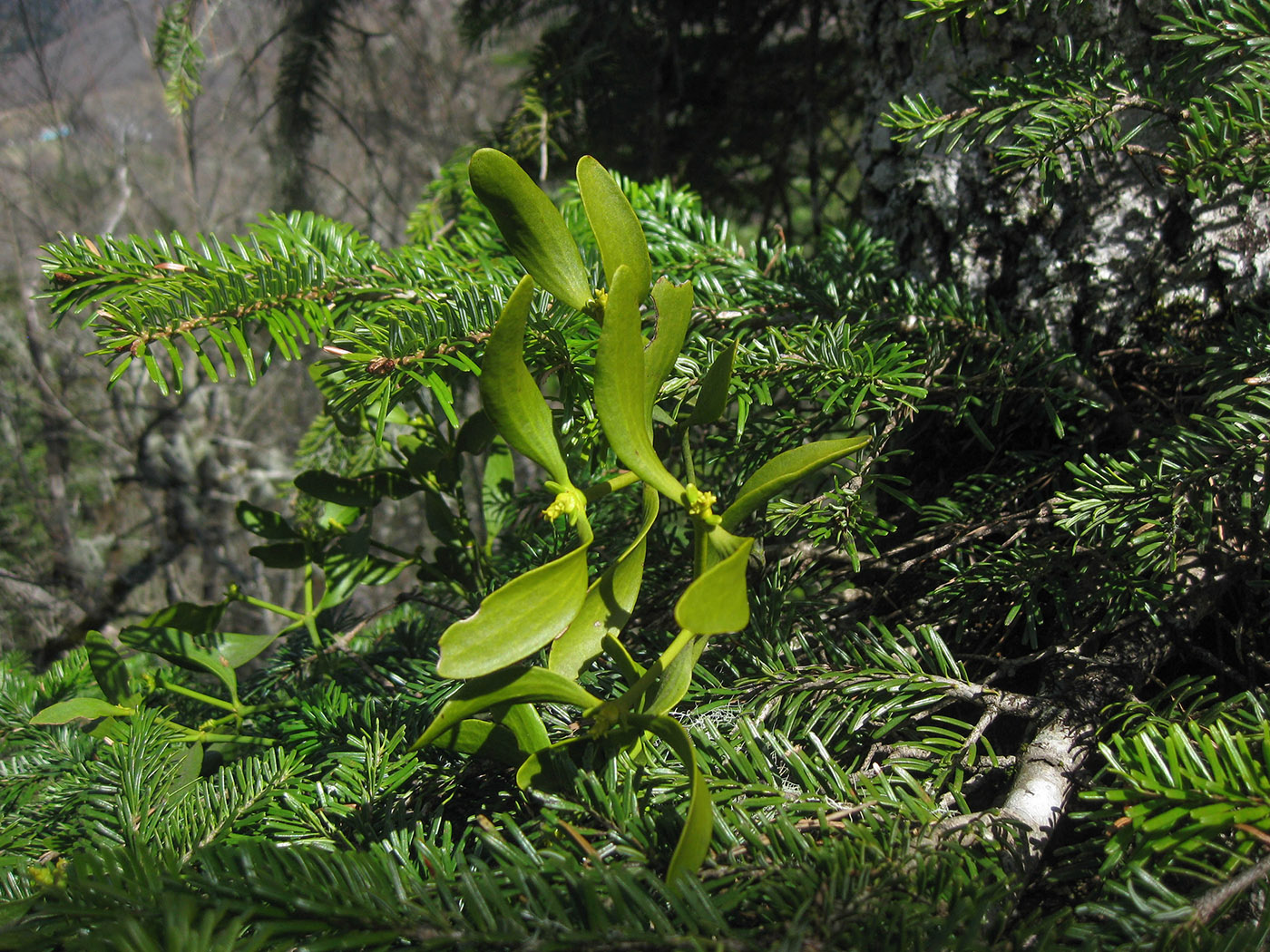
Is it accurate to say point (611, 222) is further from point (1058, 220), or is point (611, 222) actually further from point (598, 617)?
point (1058, 220)

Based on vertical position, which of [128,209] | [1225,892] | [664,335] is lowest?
[1225,892]

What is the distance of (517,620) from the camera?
0.28 m

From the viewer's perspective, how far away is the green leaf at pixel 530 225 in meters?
0.32

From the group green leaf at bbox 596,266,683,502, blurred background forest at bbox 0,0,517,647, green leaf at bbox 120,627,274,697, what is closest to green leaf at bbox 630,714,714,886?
green leaf at bbox 596,266,683,502

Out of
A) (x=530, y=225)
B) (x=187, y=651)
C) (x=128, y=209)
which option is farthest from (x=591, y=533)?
(x=128, y=209)

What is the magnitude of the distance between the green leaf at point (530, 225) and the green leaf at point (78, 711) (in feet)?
1.23

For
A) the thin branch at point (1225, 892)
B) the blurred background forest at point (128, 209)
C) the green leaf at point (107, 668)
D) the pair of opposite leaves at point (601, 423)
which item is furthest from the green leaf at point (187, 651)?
the blurred background forest at point (128, 209)

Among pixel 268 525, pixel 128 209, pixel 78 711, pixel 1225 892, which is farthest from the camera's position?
pixel 128 209

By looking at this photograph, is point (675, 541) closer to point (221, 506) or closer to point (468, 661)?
point (468, 661)

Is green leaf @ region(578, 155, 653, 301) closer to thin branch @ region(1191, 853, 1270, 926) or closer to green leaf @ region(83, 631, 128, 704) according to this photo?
thin branch @ region(1191, 853, 1270, 926)

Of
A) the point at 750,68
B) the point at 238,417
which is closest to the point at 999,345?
the point at 750,68

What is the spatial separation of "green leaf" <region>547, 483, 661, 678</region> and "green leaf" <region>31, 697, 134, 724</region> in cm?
33

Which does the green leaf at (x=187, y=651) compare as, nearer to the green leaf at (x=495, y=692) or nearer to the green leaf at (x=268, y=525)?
the green leaf at (x=268, y=525)

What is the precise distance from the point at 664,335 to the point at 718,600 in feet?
0.45
